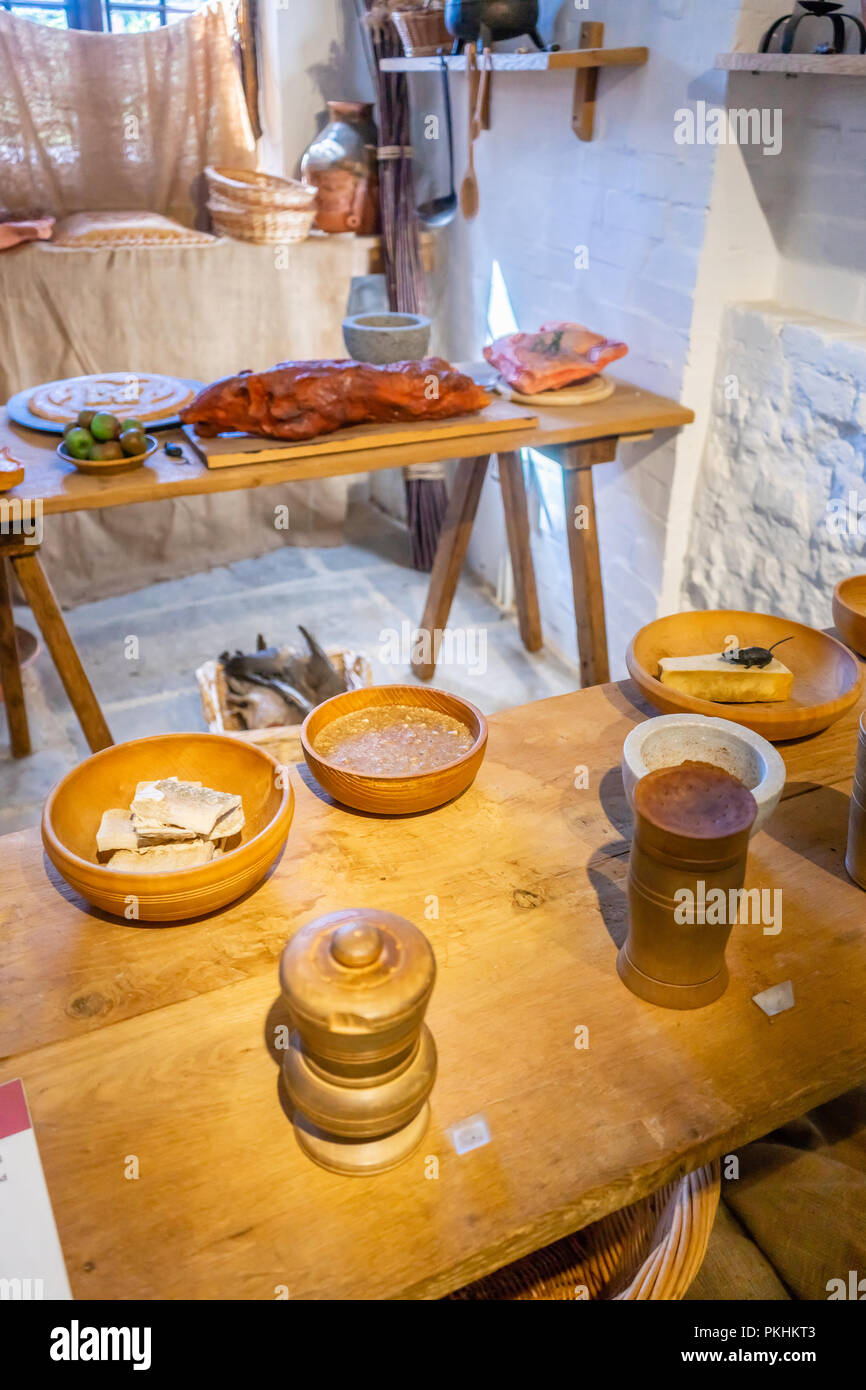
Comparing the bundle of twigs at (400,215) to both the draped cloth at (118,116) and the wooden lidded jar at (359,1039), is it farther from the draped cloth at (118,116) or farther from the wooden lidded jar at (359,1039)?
the wooden lidded jar at (359,1039)

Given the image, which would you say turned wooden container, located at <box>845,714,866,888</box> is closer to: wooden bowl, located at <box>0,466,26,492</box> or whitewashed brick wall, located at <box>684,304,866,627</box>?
whitewashed brick wall, located at <box>684,304,866,627</box>

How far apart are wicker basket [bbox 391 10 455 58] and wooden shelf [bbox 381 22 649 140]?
166 millimetres

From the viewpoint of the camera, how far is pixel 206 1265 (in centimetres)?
88

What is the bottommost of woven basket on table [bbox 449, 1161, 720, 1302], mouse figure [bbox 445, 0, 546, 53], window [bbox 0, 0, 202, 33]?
woven basket on table [bbox 449, 1161, 720, 1302]

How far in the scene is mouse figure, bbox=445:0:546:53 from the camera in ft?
9.46

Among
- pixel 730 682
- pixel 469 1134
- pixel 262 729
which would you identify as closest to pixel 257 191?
pixel 262 729

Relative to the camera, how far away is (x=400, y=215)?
4016 mm

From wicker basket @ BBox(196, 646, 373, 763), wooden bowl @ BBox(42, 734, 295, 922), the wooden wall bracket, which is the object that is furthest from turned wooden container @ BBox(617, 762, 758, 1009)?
the wooden wall bracket

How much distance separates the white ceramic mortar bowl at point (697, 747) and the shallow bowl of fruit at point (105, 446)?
1.54 m

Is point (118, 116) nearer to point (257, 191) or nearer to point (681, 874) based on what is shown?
point (257, 191)

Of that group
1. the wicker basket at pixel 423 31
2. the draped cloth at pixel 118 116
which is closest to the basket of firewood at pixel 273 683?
the wicker basket at pixel 423 31

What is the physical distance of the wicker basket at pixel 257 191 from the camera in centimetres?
386

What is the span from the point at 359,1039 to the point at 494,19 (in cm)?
301
